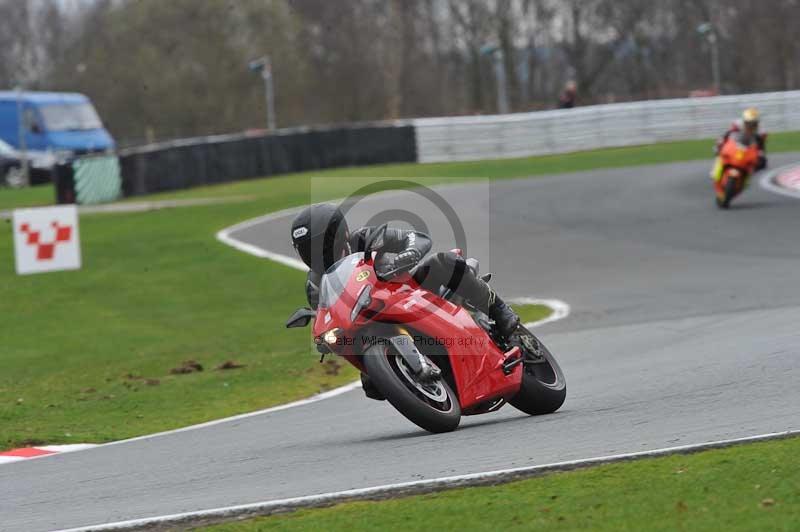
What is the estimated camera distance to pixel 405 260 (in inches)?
265

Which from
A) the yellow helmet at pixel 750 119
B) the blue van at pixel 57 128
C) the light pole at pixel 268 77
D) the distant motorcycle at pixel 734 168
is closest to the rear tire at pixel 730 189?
the distant motorcycle at pixel 734 168

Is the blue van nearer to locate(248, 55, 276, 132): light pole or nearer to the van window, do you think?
the van window

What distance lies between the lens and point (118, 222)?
2495 centimetres

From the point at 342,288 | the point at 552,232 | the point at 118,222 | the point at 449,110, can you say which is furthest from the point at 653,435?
the point at 449,110

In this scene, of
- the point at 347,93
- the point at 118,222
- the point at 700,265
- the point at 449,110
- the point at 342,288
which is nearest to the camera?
the point at 342,288

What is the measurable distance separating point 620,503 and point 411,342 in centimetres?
205

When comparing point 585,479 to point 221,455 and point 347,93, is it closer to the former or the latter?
point 221,455

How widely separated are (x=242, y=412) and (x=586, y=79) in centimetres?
5524

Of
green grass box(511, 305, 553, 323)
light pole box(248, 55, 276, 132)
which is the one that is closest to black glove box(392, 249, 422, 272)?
green grass box(511, 305, 553, 323)

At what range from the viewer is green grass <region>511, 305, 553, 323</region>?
13387mm

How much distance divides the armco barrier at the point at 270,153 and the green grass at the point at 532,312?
1885 centimetres

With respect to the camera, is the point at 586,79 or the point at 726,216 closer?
the point at 726,216

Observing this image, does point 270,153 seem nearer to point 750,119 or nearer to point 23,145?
point 23,145

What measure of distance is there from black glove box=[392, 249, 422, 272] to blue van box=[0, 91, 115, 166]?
34638 mm
